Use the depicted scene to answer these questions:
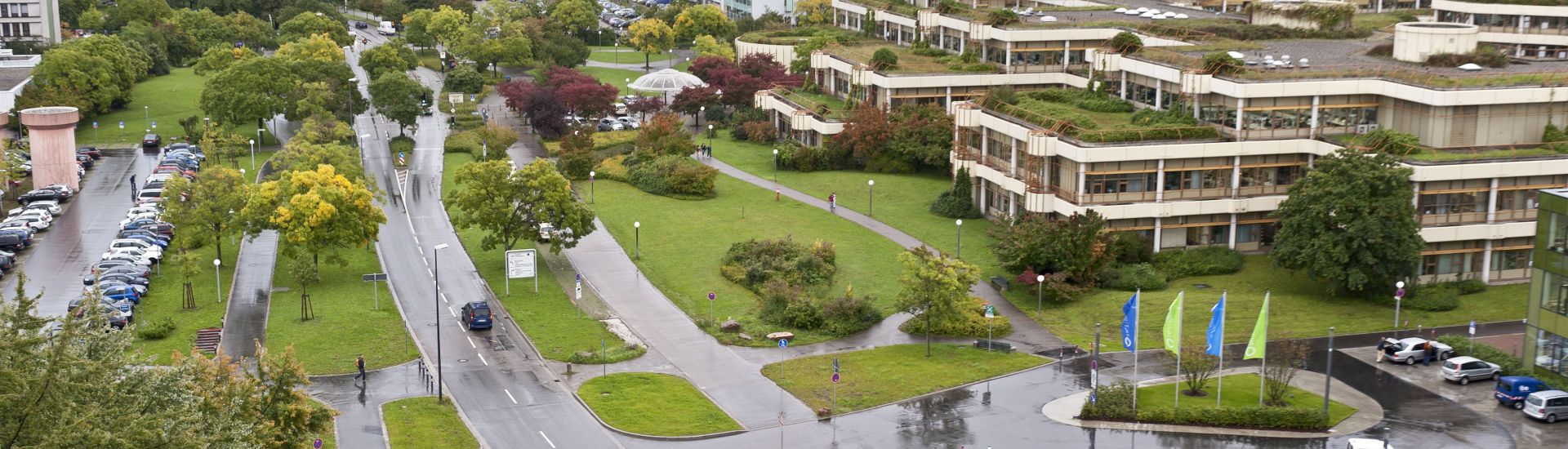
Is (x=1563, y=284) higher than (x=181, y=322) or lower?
higher

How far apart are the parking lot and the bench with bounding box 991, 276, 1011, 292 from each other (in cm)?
1576

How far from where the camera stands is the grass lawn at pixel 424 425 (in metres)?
50.9

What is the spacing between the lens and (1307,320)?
6481 cm

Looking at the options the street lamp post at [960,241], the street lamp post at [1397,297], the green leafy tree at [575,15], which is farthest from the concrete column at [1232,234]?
the green leafy tree at [575,15]

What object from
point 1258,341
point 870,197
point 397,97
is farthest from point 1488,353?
point 397,97

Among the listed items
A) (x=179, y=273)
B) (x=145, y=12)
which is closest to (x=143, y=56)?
(x=145, y=12)

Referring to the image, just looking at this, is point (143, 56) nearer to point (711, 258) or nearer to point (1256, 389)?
point (711, 258)

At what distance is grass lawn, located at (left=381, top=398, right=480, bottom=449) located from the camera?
5094cm

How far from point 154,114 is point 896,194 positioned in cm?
6702

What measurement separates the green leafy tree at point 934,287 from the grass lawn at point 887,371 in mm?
1263

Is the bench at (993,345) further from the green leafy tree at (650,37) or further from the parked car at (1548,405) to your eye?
the green leafy tree at (650,37)

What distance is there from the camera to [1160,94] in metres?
83.0

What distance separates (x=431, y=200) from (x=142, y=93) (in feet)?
174

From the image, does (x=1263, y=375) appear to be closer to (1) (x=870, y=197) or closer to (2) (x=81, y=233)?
(1) (x=870, y=197)
